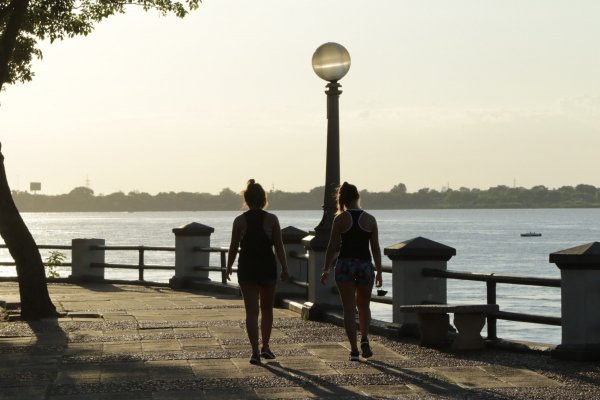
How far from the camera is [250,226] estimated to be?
36.9ft

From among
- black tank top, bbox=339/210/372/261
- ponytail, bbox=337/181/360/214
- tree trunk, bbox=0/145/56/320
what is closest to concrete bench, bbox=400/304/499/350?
black tank top, bbox=339/210/372/261

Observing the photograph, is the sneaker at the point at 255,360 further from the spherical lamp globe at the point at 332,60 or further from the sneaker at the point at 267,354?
the spherical lamp globe at the point at 332,60

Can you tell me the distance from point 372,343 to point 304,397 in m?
3.96

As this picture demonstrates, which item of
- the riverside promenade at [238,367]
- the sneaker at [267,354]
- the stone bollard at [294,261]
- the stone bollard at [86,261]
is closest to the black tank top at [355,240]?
the riverside promenade at [238,367]

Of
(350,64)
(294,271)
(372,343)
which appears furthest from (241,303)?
(372,343)

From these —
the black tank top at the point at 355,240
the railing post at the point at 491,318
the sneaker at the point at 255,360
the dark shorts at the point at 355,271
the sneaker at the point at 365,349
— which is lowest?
the sneaker at the point at 255,360

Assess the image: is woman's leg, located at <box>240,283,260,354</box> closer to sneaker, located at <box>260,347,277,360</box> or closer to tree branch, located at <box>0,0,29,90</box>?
sneaker, located at <box>260,347,277,360</box>

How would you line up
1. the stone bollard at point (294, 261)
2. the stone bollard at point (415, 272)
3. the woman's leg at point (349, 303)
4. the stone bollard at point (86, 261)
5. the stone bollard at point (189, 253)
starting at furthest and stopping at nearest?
the stone bollard at point (86, 261) → the stone bollard at point (189, 253) → the stone bollard at point (294, 261) → the stone bollard at point (415, 272) → the woman's leg at point (349, 303)

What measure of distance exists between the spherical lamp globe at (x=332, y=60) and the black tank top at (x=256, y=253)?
532 cm

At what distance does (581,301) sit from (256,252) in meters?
3.26

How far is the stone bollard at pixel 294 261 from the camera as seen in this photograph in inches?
727

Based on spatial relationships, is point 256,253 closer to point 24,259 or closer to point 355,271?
point 355,271

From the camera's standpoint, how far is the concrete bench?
12.3 metres

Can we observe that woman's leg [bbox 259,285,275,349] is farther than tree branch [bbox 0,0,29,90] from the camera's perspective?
No
